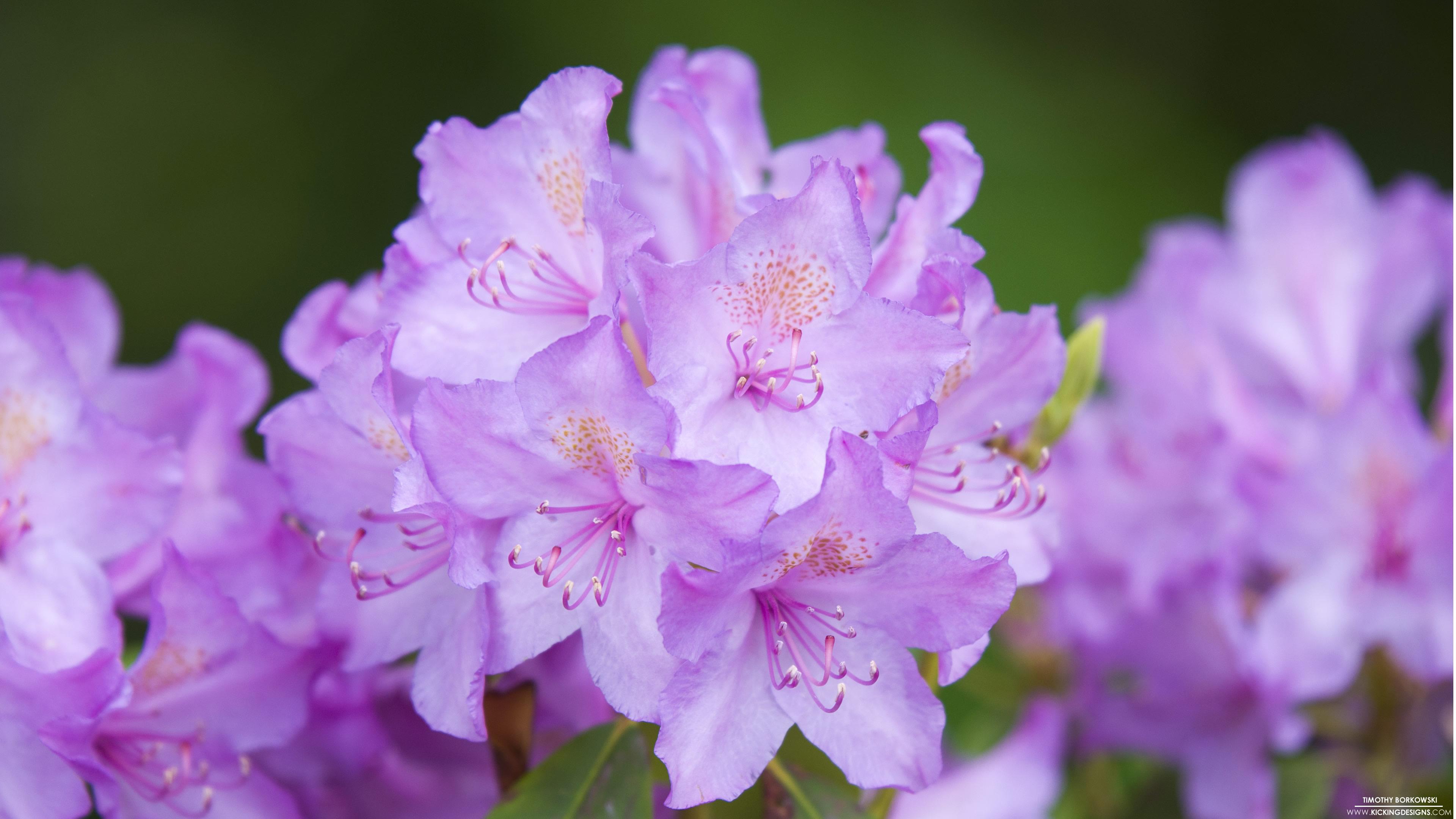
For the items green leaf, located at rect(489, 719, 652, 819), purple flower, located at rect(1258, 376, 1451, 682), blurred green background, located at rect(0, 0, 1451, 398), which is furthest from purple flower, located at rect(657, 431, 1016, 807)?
blurred green background, located at rect(0, 0, 1451, 398)

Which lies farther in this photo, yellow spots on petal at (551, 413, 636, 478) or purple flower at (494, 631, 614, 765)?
purple flower at (494, 631, 614, 765)

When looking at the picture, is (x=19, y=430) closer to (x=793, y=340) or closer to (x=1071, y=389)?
(x=793, y=340)

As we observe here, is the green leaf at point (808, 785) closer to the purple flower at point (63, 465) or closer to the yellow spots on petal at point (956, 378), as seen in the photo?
the yellow spots on petal at point (956, 378)

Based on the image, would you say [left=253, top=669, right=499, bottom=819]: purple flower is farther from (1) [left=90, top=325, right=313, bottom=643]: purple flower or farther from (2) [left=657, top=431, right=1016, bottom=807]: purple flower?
(2) [left=657, top=431, right=1016, bottom=807]: purple flower

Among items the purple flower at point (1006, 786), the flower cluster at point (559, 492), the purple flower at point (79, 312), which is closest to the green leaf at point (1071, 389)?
the flower cluster at point (559, 492)

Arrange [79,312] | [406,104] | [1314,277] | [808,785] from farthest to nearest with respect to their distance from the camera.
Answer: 1. [406,104]
2. [1314,277]
3. [79,312]
4. [808,785]

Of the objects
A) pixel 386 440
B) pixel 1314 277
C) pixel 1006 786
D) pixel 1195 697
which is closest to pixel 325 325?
pixel 386 440

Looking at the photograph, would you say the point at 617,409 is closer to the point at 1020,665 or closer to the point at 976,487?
the point at 976,487

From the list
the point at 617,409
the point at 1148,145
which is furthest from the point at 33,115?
the point at 617,409
